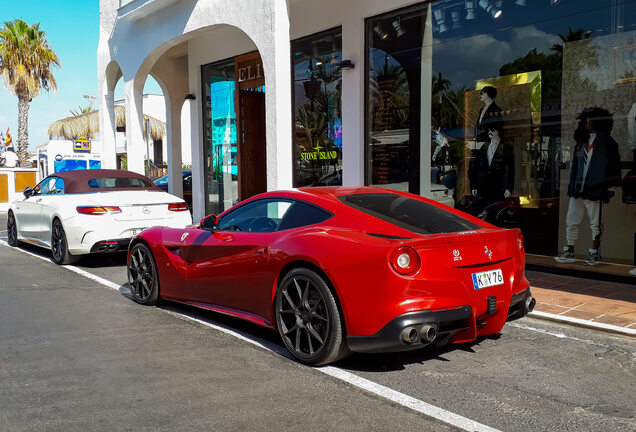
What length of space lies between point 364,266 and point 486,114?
6.06 metres

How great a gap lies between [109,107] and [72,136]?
2652 cm

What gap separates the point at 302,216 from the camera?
14.9ft

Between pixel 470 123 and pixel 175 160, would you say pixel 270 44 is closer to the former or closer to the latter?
pixel 470 123

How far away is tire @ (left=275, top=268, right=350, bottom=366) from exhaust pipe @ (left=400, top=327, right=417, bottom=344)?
475mm

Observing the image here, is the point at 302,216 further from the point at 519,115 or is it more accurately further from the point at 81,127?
the point at 81,127

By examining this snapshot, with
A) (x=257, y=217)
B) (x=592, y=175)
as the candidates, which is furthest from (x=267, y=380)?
(x=592, y=175)

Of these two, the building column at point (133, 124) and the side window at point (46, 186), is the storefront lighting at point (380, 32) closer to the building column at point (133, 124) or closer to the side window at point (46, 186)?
the side window at point (46, 186)

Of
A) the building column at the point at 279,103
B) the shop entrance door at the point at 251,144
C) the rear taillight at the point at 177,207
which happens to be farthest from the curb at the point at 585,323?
the shop entrance door at the point at 251,144

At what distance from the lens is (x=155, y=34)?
13289 mm

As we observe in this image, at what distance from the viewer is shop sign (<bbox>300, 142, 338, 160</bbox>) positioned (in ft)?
35.8

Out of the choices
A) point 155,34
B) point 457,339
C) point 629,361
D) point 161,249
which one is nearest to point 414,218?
point 457,339

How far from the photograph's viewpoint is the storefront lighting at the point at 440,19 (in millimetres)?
9055

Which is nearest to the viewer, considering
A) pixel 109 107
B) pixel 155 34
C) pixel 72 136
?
pixel 155 34

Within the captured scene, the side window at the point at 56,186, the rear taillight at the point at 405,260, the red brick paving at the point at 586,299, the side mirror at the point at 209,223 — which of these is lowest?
the red brick paving at the point at 586,299
